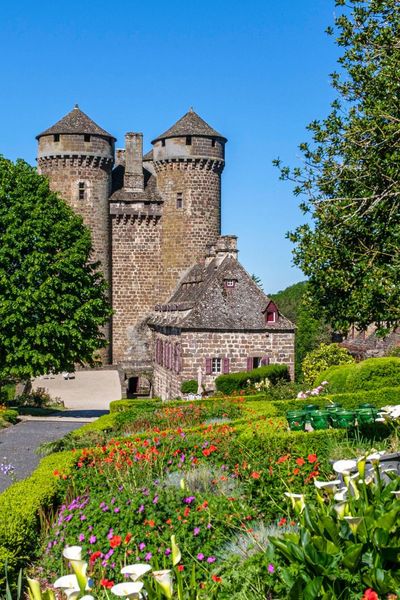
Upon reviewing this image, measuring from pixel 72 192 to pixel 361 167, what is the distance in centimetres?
3027

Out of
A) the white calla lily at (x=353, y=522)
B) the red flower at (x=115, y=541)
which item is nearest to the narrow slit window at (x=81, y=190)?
the red flower at (x=115, y=541)

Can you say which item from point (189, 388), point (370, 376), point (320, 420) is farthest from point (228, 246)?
point (320, 420)

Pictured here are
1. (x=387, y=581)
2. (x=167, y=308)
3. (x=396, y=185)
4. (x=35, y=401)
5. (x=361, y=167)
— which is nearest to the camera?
(x=387, y=581)

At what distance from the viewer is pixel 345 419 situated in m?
13.0

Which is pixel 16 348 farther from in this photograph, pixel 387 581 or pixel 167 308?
pixel 387 581

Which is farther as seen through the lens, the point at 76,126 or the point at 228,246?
the point at 76,126

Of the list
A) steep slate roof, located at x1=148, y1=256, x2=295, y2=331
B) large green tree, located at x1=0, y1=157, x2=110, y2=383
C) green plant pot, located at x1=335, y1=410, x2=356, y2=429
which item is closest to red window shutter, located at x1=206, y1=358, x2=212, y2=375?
steep slate roof, located at x1=148, y1=256, x2=295, y2=331

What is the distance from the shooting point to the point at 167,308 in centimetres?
4181

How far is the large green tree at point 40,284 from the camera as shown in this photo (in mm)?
30797

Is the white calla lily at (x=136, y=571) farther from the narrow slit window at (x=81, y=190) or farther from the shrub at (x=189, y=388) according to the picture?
the narrow slit window at (x=81, y=190)

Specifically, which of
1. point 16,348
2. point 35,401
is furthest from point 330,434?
point 35,401

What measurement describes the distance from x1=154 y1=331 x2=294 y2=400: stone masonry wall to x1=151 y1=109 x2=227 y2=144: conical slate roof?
15.1 metres

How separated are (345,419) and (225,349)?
21918mm

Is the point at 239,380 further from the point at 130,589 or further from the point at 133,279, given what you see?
the point at 130,589
